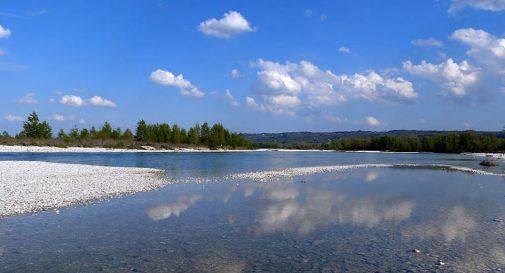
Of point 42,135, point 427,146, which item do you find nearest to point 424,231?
point 42,135

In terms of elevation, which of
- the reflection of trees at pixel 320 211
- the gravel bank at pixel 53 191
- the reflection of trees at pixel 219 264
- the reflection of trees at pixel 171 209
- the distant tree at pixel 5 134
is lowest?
the reflection of trees at pixel 219 264

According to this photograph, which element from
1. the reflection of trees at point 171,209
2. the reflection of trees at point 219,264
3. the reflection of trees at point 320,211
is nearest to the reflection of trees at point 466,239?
the reflection of trees at point 320,211

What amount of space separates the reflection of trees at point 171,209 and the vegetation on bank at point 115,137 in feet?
413

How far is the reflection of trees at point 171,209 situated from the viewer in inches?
873

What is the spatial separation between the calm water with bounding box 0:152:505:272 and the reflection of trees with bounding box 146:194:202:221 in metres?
0.05

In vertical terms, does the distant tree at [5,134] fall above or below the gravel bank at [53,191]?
above

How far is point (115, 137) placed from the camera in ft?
605

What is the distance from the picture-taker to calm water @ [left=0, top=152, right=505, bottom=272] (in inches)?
544

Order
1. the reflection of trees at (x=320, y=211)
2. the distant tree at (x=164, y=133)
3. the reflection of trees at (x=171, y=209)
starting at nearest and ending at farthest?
the reflection of trees at (x=320, y=211) < the reflection of trees at (x=171, y=209) < the distant tree at (x=164, y=133)

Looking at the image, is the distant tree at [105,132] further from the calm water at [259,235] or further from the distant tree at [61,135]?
the calm water at [259,235]

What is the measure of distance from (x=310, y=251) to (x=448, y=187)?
27.5m

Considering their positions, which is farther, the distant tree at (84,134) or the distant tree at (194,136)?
the distant tree at (194,136)

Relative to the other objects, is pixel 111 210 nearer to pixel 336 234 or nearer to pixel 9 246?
pixel 9 246

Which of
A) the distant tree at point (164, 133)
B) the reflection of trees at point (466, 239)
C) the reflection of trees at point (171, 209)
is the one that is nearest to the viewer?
the reflection of trees at point (466, 239)
